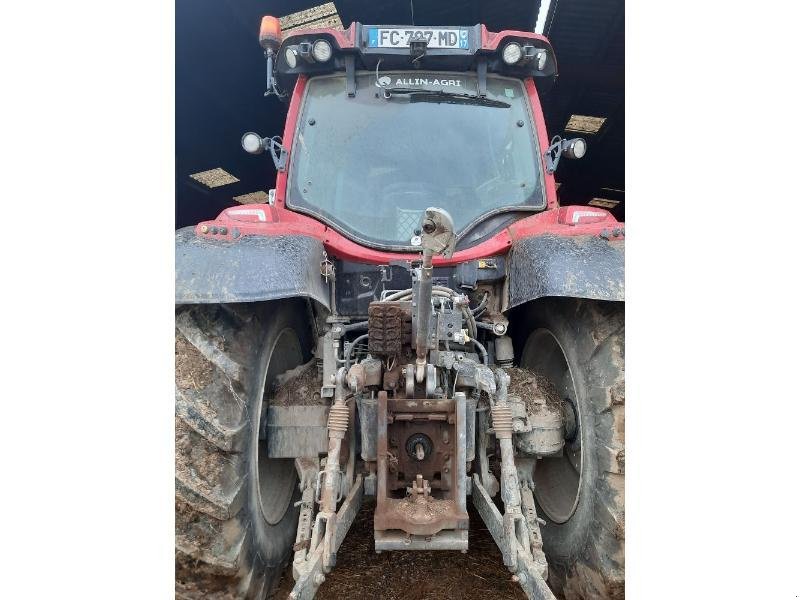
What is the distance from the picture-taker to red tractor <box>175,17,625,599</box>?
4.45 ft

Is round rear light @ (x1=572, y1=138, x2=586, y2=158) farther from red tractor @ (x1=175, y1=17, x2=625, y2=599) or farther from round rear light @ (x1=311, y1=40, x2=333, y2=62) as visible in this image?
round rear light @ (x1=311, y1=40, x2=333, y2=62)

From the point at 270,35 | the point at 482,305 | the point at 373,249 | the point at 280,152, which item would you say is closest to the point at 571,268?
the point at 482,305

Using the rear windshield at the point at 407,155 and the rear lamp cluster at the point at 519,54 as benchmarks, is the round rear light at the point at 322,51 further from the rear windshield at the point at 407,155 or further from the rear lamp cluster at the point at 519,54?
the rear lamp cluster at the point at 519,54

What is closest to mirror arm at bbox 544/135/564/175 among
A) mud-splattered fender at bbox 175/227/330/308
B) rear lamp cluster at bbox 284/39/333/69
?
rear lamp cluster at bbox 284/39/333/69

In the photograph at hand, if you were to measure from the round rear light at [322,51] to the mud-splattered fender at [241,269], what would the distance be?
953 mm

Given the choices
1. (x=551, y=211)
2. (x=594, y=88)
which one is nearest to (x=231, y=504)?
(x=551, y=211)

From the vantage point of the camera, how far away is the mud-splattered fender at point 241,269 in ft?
4.39

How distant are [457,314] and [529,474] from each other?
61 cm

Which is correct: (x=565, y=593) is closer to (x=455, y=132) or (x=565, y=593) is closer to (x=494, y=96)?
(x=455, y=132)

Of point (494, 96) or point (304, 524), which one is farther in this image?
point (494, 96)

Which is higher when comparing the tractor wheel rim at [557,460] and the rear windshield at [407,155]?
the rear windshield at [407,155]

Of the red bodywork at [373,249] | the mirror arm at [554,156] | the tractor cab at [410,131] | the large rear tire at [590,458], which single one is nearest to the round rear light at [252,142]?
the tractor cab at [410,131]

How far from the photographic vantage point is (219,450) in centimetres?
137

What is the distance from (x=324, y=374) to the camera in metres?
1.67
